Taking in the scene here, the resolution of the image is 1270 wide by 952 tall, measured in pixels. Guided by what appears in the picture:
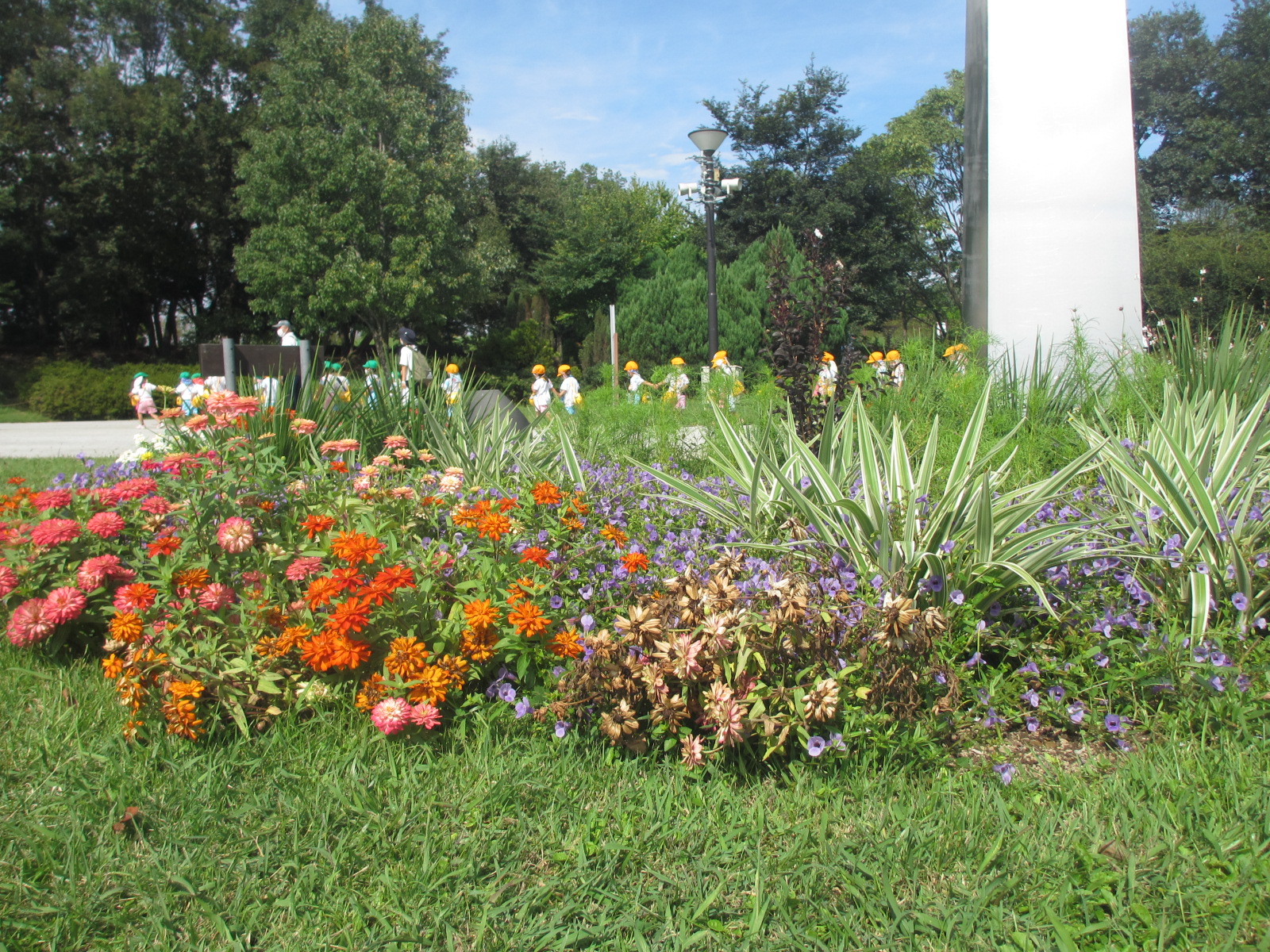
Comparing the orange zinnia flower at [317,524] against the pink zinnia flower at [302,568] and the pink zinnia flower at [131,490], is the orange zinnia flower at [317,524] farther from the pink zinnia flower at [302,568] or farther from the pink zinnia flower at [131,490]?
the pink zinnia flower at [131,490]

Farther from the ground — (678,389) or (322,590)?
(678,389)

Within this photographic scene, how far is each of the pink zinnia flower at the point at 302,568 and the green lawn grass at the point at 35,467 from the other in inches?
193

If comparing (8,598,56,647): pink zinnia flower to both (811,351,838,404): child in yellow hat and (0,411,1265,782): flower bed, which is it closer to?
(0,411,1265,782): flower bed

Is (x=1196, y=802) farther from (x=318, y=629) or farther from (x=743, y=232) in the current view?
(x=743, y=232)

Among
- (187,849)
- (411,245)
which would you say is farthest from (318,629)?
(411,245)

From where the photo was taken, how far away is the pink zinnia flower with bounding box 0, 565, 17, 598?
8.22ft

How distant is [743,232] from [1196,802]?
28372 millimetres

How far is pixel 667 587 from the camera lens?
7.36ft

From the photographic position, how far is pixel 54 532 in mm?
2557

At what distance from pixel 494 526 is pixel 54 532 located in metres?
1.45

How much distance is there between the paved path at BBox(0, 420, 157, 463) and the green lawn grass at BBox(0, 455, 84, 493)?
317mm

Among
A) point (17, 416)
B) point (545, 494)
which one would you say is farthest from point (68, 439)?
point (545, 494)

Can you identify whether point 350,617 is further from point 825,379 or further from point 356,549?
point 825,379

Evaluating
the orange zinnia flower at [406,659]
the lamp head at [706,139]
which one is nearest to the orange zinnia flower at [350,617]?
the orange zinnia flower at [406,659]
